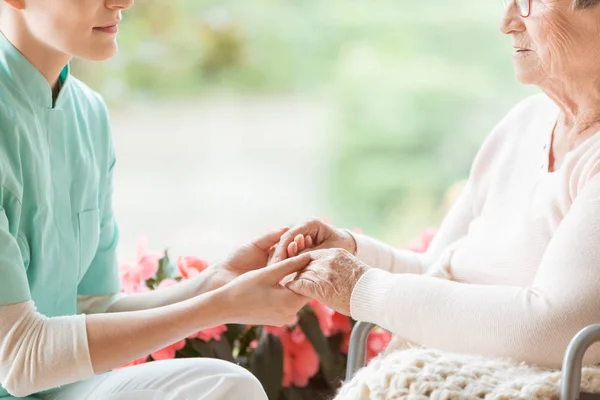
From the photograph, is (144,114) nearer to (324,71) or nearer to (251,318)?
(324,71)

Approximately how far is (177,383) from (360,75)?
3.29 meters

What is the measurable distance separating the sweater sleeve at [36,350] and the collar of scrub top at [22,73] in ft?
1.45

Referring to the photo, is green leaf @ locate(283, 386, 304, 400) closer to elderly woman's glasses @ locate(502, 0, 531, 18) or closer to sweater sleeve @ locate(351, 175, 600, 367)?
sweater sleeve @ locate(351, 175, 600, 367)

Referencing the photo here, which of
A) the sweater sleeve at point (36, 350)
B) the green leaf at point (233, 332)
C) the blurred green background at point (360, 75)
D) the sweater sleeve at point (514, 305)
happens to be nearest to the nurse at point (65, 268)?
the sweater sleeve at point (36, 350)

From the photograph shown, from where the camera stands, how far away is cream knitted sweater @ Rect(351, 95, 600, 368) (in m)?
1.50

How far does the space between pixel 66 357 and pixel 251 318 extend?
0.37m

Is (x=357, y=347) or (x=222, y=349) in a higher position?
(x=357, y=347)

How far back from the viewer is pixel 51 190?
183cm

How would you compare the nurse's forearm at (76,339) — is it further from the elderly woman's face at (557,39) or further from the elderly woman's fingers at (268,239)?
the elderly woman's face at (557,39)

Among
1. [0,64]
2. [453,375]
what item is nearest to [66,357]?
[0,64]

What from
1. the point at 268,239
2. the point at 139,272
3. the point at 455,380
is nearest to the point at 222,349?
the point at 139,272

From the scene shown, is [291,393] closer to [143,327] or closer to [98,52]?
[143,327]

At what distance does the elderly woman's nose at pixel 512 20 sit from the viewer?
5.91ft

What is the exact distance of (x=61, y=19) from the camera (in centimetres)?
173
